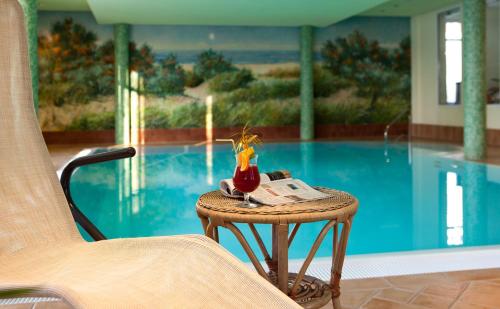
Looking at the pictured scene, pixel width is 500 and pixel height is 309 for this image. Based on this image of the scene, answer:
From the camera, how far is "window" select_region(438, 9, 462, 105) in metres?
15.9

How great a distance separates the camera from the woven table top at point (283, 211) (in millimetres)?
2131

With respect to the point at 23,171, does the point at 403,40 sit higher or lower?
higher

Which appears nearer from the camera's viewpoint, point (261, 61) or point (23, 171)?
point (23, 171)

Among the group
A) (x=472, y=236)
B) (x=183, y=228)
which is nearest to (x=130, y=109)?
(x=183, y=228)

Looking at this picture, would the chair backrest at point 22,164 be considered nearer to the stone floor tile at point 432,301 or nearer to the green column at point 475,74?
the stone floor tile at point 432,301

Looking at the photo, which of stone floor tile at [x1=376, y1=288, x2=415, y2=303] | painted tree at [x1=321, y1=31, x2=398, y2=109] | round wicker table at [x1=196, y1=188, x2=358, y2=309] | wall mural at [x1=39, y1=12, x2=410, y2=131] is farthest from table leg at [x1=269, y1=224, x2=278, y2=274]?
painted tree at [x1=321, y1=31, x2=398, y2=109]

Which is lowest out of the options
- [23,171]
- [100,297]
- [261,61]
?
[100,297]

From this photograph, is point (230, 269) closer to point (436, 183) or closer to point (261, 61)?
point (436, 183)

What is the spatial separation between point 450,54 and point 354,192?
10.1m

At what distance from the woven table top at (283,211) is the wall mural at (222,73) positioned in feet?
50.2

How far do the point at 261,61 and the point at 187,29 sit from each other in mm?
2440

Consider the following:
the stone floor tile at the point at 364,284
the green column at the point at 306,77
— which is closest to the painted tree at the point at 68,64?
the green column at the point at 306,77

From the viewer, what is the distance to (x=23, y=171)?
2.32 metres

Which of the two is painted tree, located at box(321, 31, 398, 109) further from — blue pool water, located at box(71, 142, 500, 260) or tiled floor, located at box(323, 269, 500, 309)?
tiled floor, located at box(323, 269, 500, 309)
